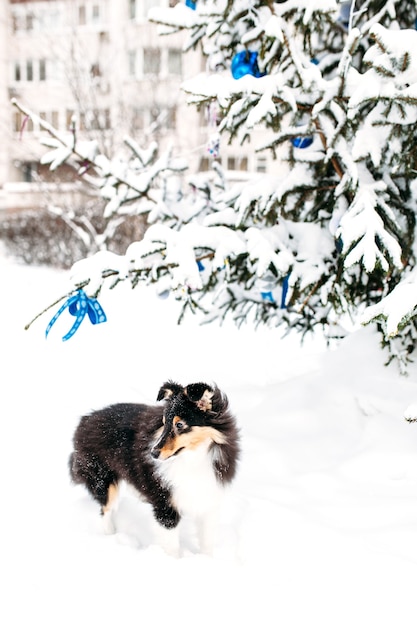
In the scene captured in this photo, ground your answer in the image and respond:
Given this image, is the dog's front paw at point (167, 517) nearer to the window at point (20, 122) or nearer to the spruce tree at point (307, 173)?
the spruce tree at point (307, 173)

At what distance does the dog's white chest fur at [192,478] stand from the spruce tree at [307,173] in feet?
3.23

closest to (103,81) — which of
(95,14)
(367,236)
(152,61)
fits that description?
(152,61)

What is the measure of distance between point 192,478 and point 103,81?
526 inches

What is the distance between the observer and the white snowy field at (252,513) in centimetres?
263

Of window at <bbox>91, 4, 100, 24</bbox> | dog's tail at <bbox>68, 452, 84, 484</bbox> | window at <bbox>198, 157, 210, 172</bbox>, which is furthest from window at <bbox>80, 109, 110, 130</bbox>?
→ window at <bbox>91, 4, 100, 24</bbox>

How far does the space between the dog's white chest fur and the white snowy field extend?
0.34 meters

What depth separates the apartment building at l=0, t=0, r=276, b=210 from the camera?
1220 centimetres

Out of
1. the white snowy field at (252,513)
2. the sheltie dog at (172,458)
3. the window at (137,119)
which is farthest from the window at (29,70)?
the sheltie dog at (172,458)

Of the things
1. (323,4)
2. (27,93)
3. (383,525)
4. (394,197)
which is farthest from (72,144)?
(27,93)

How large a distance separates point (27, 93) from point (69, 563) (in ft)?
90.7

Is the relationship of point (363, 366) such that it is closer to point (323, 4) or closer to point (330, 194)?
point (330, 194)

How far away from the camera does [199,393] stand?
2.79 meters

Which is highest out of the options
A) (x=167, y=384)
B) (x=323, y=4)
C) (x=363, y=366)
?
(x=323, y=4)

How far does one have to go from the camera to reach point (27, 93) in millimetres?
26500
